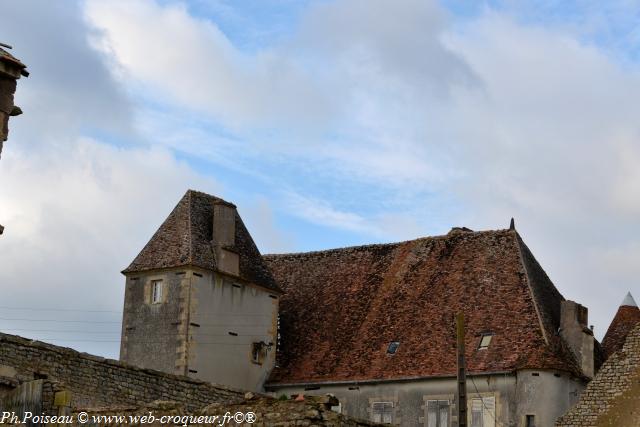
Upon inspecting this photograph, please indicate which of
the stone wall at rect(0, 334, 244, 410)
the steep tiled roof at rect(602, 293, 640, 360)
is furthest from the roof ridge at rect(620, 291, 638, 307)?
the stone wall at rect(0, 334, 244, 410)

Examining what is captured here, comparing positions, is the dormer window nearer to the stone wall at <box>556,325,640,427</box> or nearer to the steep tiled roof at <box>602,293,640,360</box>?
the stone wall at <box>556,325,640,427</box>

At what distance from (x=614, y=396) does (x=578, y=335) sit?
12.6ft

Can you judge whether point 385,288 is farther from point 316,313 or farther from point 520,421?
point 520,421

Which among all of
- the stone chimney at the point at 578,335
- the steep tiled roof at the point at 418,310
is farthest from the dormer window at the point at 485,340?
the stone chimney at the point at 578,335

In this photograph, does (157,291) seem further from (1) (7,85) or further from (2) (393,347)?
(1) (7,85)

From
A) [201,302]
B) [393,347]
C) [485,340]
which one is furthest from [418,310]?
[201,302]

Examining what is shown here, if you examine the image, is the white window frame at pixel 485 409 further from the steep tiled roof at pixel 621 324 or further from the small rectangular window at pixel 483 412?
the steep tiled roof at pixel 621 324

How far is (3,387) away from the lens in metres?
20.1

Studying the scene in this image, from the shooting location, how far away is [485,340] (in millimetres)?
36125

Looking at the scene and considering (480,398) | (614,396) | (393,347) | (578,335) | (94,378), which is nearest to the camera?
(94,378)

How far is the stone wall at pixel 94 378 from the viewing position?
68.4ft

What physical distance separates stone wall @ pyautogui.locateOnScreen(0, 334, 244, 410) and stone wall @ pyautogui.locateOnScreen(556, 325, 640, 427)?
12.9 meters

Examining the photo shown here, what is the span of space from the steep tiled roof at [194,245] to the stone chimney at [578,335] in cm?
958

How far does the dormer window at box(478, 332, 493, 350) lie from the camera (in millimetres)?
35938
